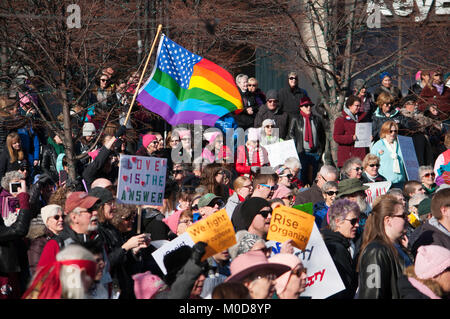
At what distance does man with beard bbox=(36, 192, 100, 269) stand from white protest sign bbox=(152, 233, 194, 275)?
634 millimetres

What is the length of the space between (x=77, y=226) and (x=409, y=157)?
306 inches

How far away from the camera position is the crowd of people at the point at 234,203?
6.43 metres

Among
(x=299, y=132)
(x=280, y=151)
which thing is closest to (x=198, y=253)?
(x=280, y=151)

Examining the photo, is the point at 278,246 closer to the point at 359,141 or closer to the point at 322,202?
the point at 322,202

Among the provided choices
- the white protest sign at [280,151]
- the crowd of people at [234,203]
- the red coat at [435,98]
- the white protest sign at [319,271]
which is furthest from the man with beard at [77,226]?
the red coat at [435,98]

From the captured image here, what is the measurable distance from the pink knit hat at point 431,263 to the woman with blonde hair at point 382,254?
195 millimetres

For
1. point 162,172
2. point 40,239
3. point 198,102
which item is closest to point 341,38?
point 198,102

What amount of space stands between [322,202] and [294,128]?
175 inches

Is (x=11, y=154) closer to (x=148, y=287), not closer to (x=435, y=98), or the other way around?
(x=148, y=287)

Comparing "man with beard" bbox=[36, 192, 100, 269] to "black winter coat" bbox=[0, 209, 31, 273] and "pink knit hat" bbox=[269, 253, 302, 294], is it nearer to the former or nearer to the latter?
→ "black winter coat" bbox=[0, 209, 31, 273]

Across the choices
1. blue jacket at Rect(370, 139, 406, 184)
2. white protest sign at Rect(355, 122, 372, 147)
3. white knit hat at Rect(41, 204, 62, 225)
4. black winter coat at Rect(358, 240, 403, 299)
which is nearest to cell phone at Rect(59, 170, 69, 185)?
white knit hat at Rect(41, 204, 62, 225)

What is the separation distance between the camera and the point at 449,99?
49.6 ft

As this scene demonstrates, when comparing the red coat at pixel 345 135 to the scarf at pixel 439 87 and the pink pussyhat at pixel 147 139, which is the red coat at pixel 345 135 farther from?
the pink pussyhat at pixel 147 139

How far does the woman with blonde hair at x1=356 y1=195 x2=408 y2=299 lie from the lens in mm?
6559
